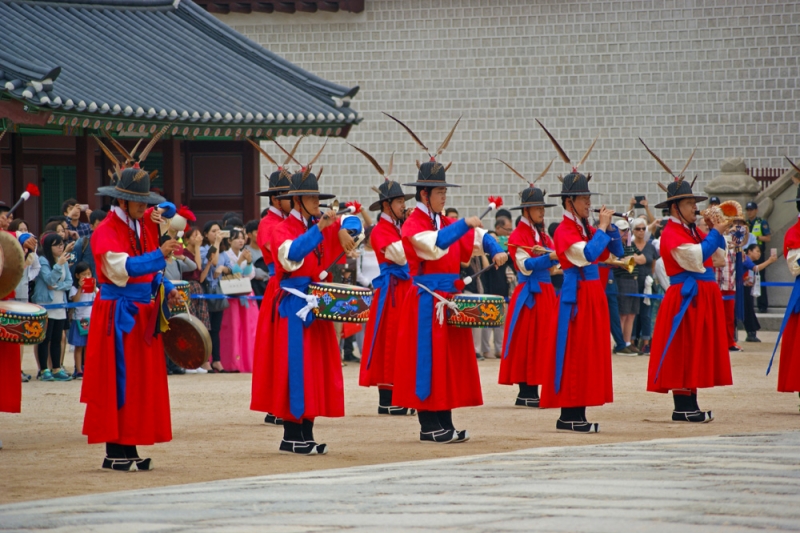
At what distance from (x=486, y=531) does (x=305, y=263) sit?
11.0 feet

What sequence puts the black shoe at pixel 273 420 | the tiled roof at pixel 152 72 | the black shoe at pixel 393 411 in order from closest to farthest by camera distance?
the black shoe at pixel 273 420 → the black shoe at pixel 393 411 → the tiled roof at pixel 152 72

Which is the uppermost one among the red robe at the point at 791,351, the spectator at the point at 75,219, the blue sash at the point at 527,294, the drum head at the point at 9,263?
the spectator at the point at 75,219

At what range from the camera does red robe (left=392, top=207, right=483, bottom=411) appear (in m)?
7.79

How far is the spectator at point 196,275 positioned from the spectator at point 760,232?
335 inches

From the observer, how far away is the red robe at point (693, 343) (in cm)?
883

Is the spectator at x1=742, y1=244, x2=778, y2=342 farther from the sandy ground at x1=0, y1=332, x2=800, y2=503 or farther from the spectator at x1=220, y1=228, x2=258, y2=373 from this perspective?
the spectator at x1=220, y1=228, x2=258, y2=373

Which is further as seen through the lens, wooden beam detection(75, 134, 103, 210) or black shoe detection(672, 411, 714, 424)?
wooden beam detection(75, 134, 103, 210)

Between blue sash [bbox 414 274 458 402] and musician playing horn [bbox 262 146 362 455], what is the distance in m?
0.58

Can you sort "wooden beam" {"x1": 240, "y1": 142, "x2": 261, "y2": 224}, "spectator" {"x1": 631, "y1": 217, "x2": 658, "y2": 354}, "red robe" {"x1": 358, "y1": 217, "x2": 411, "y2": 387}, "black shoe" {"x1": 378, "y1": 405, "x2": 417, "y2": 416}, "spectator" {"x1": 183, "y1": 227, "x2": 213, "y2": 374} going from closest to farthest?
"red robe" {"x1": 358, "y1": 217, "x2": 411, "y2": 387}, "black shoe" {"x1": 378, "y1": 405, "x2": 417, "y2": 416}, "spectator" {"x1": 183, "y1": 227, "x2": 213, "y2": 374}, "spectator" {"x1": 631, "y1": 217, "x2": 658, "y2": 354}, "wooden beam" {"x1": 240, "y1": 142, "x2": 261, "y2": 224}

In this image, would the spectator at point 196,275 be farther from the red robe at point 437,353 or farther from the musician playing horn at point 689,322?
the musician playing horn at point 689,322

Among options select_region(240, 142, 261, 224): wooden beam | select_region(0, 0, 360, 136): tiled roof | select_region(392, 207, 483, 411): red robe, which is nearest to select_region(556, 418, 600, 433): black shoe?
select_region(392, 207, 483, 411): red robe

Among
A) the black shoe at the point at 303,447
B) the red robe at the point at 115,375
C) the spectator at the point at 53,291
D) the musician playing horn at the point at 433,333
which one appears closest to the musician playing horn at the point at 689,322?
the musician playing horn at the point at 433,333

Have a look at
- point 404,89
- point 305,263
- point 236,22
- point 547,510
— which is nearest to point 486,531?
point 547,510

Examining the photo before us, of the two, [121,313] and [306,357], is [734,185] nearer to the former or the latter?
[306,357]
